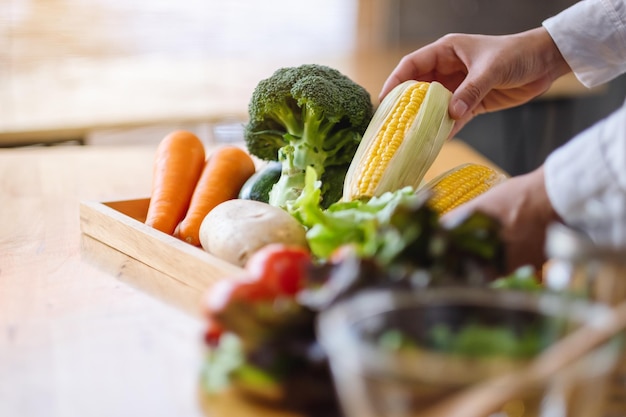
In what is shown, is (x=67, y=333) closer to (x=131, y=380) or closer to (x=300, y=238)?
(x=131, y=380)

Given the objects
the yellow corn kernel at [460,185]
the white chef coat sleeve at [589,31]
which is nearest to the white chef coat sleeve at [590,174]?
the yellow corn kernel at [460,185]

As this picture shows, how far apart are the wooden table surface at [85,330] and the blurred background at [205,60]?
1252 millimetres

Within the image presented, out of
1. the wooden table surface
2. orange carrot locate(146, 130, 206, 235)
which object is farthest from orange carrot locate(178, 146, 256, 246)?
the wooden table surface

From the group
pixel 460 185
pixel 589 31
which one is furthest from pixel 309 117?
pixel 589 31

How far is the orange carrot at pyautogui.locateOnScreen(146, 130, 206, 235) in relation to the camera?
1.33 meters

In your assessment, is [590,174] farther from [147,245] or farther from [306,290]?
[147,245]

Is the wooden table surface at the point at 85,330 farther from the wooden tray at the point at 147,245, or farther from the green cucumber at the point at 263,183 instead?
the green cucumber at the point at 263,183

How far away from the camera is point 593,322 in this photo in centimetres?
54

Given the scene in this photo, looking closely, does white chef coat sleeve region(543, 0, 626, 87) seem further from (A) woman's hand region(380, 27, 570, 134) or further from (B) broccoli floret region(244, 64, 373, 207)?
(B) broccoli floret region(244, 64, 373, 207)

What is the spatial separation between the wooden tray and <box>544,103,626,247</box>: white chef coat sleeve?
1.22 feet

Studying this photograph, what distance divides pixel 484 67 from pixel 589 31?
229 mm

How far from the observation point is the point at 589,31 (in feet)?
4.70

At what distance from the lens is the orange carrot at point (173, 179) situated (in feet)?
4.35

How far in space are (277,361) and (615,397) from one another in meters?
0.26
